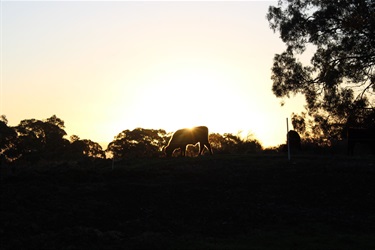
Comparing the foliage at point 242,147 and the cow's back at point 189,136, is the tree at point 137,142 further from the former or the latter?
the cow's back at point 189,136

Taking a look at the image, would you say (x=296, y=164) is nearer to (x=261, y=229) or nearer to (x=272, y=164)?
(x=272, y=164)

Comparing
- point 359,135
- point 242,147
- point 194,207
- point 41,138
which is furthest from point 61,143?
point 194,207

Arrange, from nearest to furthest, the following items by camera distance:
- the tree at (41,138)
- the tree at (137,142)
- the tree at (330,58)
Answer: the tree at (330,58), the tree at (41,138), the tree at (137,142)

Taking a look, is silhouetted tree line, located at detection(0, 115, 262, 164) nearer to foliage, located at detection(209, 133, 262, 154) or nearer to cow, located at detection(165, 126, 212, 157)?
foliage, located at detection(209, 133, 262, 154)

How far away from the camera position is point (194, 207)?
1430 centimetres

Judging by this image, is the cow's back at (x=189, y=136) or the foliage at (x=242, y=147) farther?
the foliage at (x=242, y=147)

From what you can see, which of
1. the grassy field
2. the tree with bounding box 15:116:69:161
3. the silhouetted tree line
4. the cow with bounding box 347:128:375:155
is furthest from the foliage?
the tree with bounding box 15:116:69:161

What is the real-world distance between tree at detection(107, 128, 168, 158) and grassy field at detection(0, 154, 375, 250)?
26.9 m

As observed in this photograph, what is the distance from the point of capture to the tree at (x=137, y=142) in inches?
1898

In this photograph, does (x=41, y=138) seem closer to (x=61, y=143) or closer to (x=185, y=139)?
(x=61, y=143)

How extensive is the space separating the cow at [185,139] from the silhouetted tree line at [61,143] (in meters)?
3.55

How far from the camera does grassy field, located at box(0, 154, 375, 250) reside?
11.1 m

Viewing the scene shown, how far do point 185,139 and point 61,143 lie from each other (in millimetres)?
17270

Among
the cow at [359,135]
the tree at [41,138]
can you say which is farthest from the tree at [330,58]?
the tree at [41,138]
